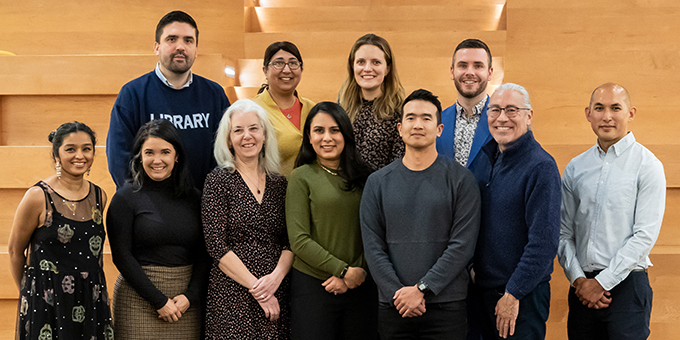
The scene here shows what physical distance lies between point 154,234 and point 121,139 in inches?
19.3

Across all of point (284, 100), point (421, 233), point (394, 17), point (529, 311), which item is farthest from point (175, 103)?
point (394, 17)

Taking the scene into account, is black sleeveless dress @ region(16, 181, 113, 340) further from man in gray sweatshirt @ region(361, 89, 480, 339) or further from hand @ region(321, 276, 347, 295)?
man in gray sweatshirt @ region(361, 89, 480, 339)

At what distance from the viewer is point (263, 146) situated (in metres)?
2.07

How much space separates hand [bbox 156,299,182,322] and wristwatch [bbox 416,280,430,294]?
87 centimetres

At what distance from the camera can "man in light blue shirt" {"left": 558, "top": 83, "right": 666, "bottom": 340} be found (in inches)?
74.7

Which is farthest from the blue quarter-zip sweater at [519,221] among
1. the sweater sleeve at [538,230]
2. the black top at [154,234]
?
the black top at [154,234]

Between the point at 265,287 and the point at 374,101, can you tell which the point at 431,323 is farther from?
the point at 374,101

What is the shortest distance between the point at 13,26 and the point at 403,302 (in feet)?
11.2

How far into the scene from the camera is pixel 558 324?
9.43 feet

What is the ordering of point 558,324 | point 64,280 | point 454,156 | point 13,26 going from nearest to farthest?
1. point 64,280
2. point 454,156
3. point 558,324
4. point 13,26

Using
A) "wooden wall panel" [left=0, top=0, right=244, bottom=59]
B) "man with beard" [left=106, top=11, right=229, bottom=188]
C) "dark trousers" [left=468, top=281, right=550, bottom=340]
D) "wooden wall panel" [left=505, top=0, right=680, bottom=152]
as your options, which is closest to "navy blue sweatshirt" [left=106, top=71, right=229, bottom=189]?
"man with beard" [left=106, top=11, right=229, bottom=188]

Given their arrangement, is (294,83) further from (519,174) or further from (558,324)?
(558,324)

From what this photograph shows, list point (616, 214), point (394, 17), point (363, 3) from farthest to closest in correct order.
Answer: point (363, 3), point (394, 17), point (616, 214)

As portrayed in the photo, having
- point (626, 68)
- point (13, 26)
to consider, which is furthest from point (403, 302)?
point (13, 26)
